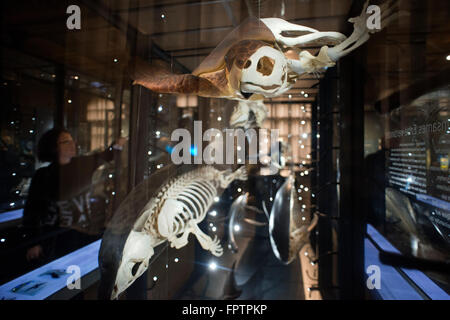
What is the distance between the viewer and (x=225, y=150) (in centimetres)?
110

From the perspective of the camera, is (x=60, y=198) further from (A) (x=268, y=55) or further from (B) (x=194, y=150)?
(A) (x=268, y=55)

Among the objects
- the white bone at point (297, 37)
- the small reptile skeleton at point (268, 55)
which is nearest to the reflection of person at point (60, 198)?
the small reptile skeleton at point (268, 55)

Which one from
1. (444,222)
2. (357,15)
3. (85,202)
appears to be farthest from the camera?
(85,202)

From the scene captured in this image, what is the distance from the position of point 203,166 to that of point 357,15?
0.93 meters

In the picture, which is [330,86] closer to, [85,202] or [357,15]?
[357,15]

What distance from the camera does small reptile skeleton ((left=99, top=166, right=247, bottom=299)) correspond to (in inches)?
40.8

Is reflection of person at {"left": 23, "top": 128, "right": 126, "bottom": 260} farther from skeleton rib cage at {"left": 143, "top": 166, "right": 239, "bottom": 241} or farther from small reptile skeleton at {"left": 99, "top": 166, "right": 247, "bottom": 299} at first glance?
skeleton rib cage at {"left": 143, "top": 166, "right": 239, "bottom": 241}

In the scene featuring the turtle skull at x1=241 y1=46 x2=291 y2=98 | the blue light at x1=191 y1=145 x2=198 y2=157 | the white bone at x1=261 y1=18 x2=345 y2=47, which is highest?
the white bone at x1=261 y1=18 x2=345 y2=47

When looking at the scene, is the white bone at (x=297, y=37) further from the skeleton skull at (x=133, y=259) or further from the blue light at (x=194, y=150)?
the skeleton skull at (x=133, y=259)

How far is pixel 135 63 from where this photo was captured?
3.65 ft

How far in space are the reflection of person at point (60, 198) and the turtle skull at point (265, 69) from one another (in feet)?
2.13

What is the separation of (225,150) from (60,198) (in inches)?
30.6

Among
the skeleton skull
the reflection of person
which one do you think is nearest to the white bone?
the reflection of person

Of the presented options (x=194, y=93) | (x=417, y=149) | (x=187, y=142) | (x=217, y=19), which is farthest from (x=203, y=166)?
(x=417, y=149)
